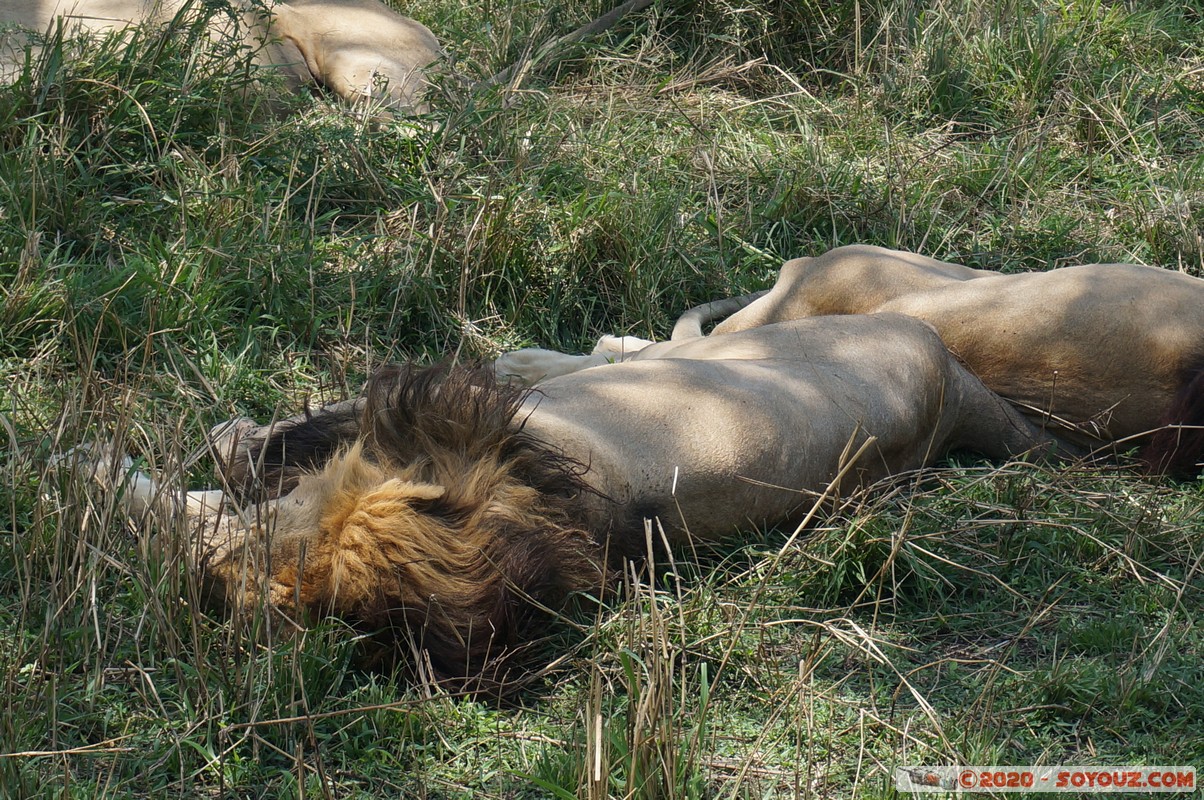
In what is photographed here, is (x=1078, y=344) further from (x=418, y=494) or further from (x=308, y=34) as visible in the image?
(x=308, y=34)

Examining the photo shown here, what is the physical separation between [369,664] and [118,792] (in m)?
0.61

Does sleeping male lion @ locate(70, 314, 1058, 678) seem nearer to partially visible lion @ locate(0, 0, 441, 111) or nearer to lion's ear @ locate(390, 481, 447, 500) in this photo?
lion's ear @ locate(390, 481, 447, 500)

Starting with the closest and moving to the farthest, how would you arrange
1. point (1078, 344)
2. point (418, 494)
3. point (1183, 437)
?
point (418, 494) → point (1183, 437) → point (1078, 344)

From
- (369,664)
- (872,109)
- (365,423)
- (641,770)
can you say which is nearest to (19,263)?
(365,423)

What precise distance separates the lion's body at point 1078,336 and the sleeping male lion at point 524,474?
209 mm

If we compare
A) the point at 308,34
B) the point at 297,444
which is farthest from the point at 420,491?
the point at 308,34

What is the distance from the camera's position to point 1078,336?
416 centimetres

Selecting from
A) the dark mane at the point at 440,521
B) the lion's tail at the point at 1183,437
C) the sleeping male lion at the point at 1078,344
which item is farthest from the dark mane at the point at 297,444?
the lion's tail at the point at 1183,437

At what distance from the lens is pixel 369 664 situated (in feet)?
9.32

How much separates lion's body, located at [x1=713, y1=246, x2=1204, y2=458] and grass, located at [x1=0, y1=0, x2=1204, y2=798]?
0.32 meters

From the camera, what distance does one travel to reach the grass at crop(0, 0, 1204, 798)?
2568 millimetres

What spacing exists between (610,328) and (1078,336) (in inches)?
65.7

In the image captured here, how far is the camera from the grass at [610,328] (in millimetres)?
2568

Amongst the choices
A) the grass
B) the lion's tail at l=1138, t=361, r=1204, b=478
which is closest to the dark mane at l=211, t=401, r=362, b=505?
the grass
